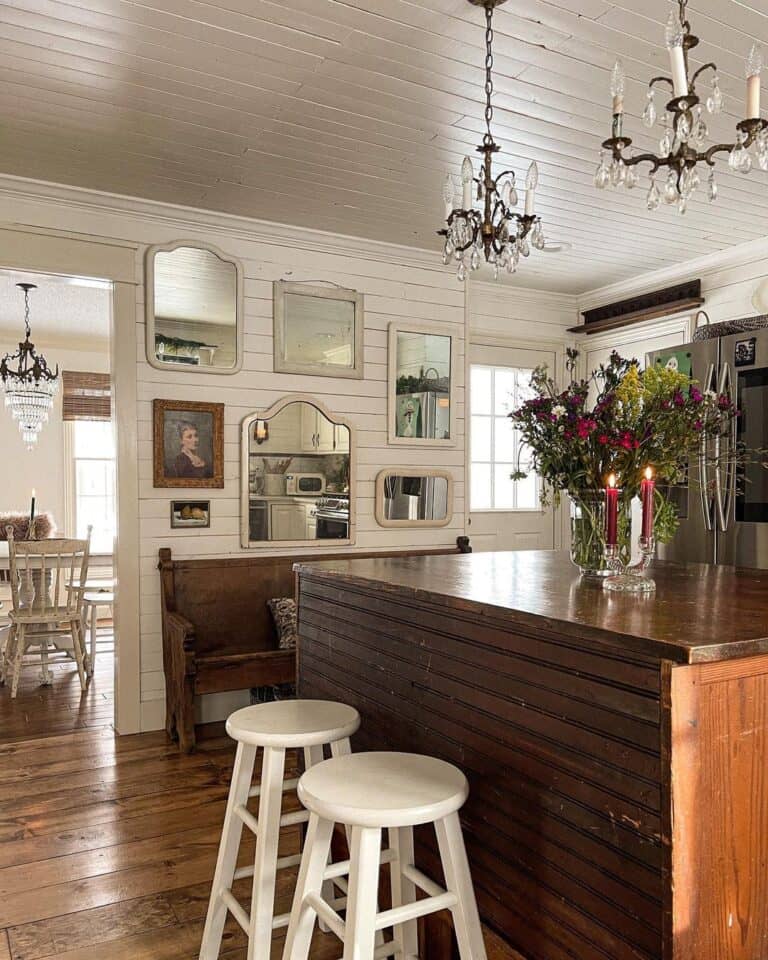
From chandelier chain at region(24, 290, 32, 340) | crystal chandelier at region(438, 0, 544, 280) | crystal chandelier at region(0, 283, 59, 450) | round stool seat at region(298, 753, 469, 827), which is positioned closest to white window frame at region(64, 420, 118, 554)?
chandelier chain at region(24, 290, 32, 340)

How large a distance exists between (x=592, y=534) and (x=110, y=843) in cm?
204

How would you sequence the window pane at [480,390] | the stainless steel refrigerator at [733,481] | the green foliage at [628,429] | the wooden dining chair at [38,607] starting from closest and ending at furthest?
the green foliage at [628,429], the stainless steel refrigerator at [733,481], the wooden dining chair at [38,607], the window pane at [480,390]

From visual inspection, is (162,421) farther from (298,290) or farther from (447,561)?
(447,561)

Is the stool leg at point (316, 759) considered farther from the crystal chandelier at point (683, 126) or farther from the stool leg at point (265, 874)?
the crystal chandelier at point (683, 126)

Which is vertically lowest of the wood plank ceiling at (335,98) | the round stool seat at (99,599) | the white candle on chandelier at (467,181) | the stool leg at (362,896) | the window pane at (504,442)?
the round stool seat at (99,599)

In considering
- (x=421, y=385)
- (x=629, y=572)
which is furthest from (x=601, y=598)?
(x=421, y=385)

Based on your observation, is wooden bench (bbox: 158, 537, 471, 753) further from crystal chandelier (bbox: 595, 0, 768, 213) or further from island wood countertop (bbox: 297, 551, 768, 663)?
crystal chandelier (bbox: 595, 0, 768, 213)

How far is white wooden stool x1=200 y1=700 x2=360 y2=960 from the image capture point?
172cm

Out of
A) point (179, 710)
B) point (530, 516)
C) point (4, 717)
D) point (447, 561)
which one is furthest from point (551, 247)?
point (4, 717)

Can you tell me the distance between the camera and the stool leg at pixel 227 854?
1872 millimetres

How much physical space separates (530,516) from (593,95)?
129 inches

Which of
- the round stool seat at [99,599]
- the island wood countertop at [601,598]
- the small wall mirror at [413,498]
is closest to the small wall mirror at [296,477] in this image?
the small wall mirror at [413,498]

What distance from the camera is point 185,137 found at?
3168mm

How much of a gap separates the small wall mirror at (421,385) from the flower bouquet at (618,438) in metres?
2.70
